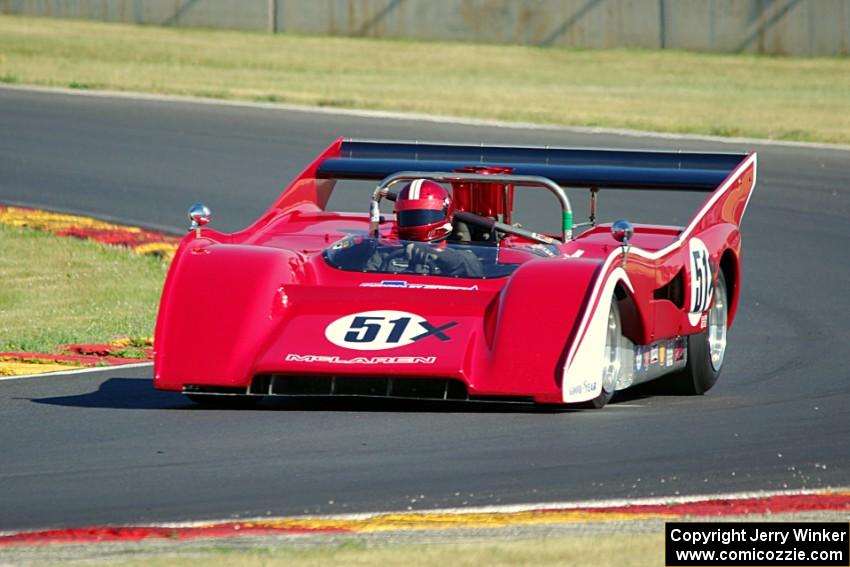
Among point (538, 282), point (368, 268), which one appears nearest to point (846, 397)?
point (538, 282)

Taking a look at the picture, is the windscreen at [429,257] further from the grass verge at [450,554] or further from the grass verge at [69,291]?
the grass verge at [450,554]

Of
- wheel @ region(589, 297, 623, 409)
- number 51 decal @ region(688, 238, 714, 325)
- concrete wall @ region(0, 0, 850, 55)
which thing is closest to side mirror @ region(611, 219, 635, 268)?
wheel @ region(589, 297, 623, 409)

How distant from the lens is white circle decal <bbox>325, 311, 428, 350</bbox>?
823 cm

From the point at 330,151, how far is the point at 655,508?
6067mm

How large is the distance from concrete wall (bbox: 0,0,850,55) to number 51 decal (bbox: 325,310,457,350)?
29218 mm

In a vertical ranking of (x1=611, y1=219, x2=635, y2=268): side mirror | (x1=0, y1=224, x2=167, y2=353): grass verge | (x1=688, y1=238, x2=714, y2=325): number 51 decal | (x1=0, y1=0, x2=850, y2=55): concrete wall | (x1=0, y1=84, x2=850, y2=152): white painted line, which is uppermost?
(x1=0, y1=0, x2=850, y2=55): concrete wall

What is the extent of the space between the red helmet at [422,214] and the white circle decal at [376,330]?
3.32ft

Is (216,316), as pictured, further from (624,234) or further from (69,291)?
(69,291)

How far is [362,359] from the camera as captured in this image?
816cm

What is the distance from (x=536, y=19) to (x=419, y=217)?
1197 inches

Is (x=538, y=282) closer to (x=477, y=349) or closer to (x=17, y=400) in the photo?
(x=477, y=349)

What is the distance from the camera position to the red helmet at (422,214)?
9.32 m

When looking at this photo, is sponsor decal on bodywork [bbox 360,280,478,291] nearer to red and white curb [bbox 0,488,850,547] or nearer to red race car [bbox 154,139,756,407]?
red race car [bbox 154,139,756,407]

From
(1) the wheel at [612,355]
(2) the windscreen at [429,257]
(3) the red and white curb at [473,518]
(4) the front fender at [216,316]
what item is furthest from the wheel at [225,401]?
(3) the red and white curb at [473,518]
